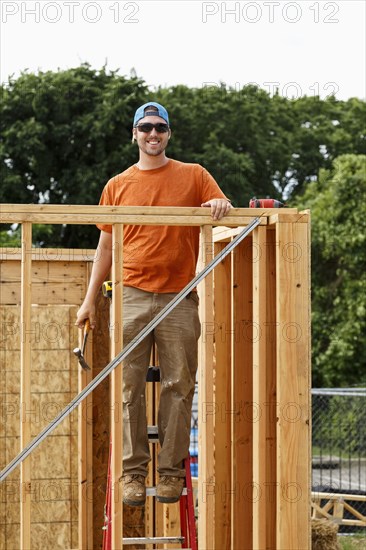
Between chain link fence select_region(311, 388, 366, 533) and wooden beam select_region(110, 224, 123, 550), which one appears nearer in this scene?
wooden beam select_region(110, 224, 123, 550)

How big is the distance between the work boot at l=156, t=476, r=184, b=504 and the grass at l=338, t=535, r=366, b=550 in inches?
213

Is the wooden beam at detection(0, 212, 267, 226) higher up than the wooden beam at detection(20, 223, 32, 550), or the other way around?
the wooden beam at detection(0, 212, 267, 226)

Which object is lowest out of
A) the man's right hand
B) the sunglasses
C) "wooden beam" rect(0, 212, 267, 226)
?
the man's right hand

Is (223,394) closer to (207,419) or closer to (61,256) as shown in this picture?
(207,419)

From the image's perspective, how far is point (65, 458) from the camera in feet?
26.4

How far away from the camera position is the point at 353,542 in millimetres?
11094

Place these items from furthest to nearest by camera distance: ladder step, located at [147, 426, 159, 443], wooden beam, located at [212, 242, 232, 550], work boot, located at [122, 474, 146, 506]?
wooden beam, located at [212, 242, 232, 550] < ladder step, located at [147, 426, 159, 443] < work boot, located at [122, 474, 146, 506]

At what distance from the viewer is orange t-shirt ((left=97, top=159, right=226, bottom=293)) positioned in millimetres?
5473

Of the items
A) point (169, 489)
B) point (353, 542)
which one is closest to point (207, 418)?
point (169, 489)

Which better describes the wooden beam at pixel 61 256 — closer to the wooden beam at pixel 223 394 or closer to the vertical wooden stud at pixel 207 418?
the wooden beam at pixel 223 394

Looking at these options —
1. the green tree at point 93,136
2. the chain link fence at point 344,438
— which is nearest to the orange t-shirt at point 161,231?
the chain link fence at point 344,438

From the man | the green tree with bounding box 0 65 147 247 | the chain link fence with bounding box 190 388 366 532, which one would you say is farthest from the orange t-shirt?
the green tree with bounding box 0 65 147 247

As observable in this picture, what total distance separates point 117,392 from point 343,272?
19.4 metres

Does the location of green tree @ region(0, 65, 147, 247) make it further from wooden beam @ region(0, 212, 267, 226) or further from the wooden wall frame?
wooden beam @ region(0, 212, 267, 226)
